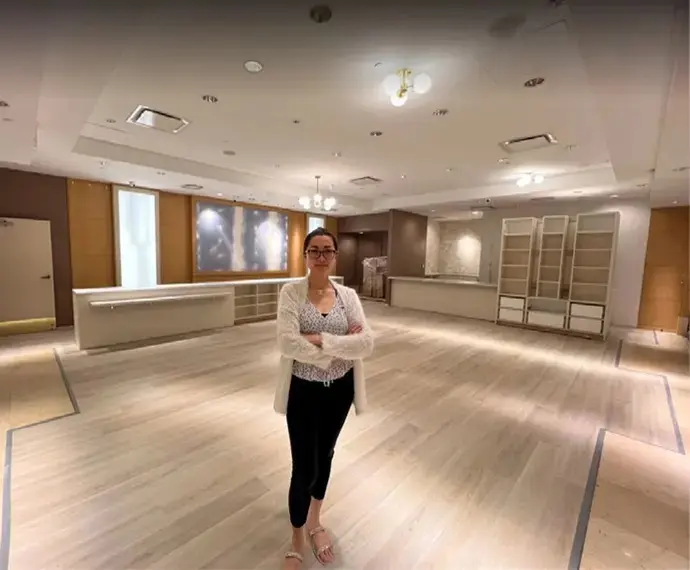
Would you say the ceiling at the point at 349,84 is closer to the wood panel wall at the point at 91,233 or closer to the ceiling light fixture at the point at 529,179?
the ceiling light fixture at the point at 529,179

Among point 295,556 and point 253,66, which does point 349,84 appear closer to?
point 253,66

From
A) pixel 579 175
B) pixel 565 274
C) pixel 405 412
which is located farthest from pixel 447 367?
pixel 579 175

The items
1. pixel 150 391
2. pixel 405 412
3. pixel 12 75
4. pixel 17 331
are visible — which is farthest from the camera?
pixel 17 331

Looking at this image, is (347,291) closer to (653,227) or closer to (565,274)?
(565,274)

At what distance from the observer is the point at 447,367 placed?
15.9ft

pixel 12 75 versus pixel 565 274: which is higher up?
pixel 12 75

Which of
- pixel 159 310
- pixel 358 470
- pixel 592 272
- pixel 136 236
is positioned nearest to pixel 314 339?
pixel 358 470

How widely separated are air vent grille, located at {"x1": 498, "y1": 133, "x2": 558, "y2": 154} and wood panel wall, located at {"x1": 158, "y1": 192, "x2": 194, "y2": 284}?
7388 mm

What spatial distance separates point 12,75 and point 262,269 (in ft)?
25.8

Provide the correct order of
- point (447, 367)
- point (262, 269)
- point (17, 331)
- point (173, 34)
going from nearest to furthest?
point (173, 34) < point (447, 367) < point (17, 331) < point (262, 269)

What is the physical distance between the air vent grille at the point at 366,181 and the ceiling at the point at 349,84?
3.84ft

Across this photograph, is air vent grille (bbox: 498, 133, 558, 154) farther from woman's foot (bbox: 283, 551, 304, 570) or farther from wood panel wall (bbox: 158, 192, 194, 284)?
wood panel wall (bbox: 158, 192, 194, 284)

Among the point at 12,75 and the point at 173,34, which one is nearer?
the point at 173,34

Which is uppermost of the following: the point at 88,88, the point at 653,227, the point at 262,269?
the point at 88,88
